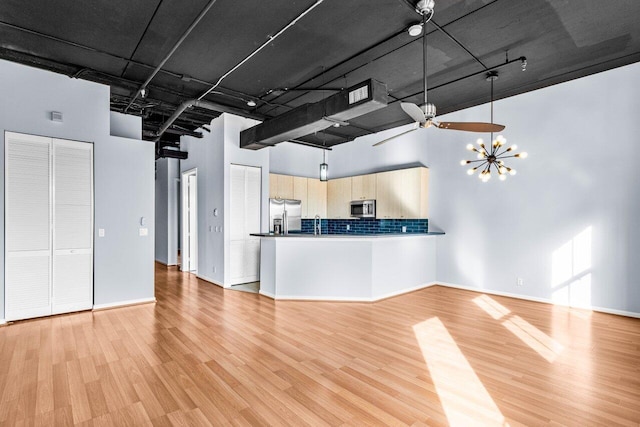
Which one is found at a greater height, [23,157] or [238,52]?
[238,52]

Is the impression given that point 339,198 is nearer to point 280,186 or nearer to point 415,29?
point 280,186

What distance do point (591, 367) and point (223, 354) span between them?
350 cm

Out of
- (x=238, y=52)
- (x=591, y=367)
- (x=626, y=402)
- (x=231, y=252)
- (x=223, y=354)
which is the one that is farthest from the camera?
(x=231, y=252)

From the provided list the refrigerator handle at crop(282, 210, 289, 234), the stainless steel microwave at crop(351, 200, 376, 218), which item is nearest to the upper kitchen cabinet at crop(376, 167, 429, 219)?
the stainless steel microwave at crop(351, 200, 376, 218)

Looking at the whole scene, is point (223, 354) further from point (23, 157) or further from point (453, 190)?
point (453, 190)

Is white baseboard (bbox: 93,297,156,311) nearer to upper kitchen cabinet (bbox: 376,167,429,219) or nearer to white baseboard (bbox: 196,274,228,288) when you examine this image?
white baseboard (bbox: 196,274,228,288)

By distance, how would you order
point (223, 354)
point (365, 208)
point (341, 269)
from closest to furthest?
point (223, 354) < point (341, 269) < point (365, 208)

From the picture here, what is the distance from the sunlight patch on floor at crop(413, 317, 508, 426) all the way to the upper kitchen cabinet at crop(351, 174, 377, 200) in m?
4.23

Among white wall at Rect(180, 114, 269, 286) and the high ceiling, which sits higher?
the high ceiling

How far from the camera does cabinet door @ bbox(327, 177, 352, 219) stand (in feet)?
26.6

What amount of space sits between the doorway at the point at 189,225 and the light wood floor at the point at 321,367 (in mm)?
3185

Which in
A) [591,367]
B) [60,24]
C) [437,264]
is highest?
[60,24]

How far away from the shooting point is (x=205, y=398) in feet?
7.76

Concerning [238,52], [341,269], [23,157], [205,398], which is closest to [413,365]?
[205,398]
